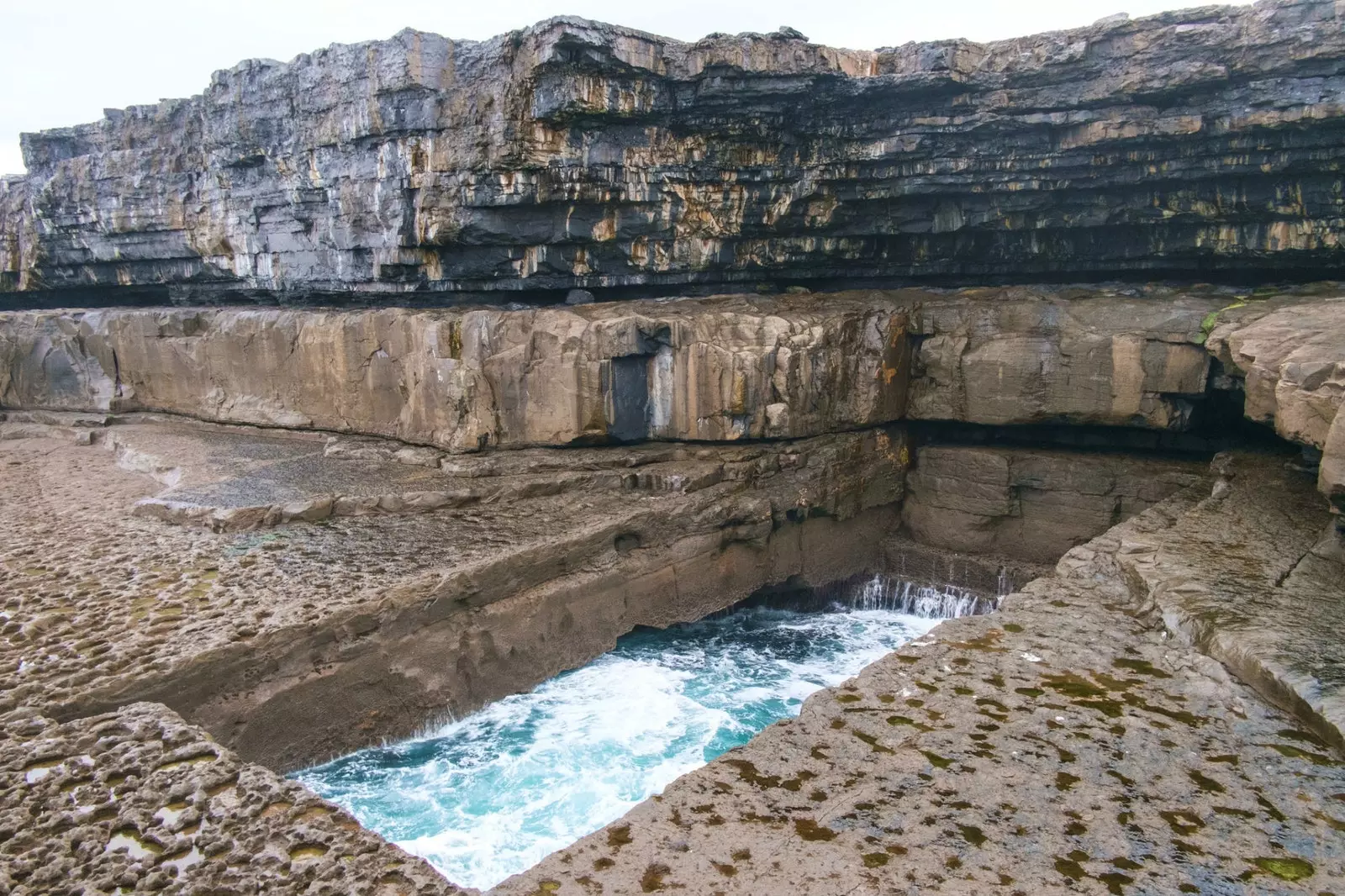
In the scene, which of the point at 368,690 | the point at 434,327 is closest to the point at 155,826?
the point at 368,690

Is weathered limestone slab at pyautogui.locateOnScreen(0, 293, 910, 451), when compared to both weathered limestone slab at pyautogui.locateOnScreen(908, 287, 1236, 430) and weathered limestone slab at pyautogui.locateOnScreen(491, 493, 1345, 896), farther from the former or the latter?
weathered limestone slab at pyautogui.locateOnScreen(491, 493, 1345, 896)

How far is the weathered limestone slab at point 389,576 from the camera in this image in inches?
285

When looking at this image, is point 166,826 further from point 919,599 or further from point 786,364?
point 919,599

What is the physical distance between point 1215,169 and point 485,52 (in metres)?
8.76

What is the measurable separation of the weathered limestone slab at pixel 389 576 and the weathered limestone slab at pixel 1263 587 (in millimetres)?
4439

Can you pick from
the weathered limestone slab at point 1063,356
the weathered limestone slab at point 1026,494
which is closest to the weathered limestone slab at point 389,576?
the weathered limestone slab at point 1026,494

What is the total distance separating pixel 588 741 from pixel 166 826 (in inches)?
169

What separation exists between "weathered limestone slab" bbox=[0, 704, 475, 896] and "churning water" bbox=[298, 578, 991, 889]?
213cm

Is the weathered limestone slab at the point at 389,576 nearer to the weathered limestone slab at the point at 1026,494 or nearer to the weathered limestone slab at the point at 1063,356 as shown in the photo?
the weathered limestone slab at the point at 1026,494

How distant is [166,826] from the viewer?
192 inches

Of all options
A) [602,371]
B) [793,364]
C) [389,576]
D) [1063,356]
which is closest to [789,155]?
[793,364]

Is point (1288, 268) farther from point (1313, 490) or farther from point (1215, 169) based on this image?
point (1313, 490)

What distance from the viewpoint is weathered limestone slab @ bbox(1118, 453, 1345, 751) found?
222 inches

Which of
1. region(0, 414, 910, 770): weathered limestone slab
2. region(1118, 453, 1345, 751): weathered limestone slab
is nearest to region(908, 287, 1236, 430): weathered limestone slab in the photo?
region(0, 414, 910, 770): weathered limestone slab
